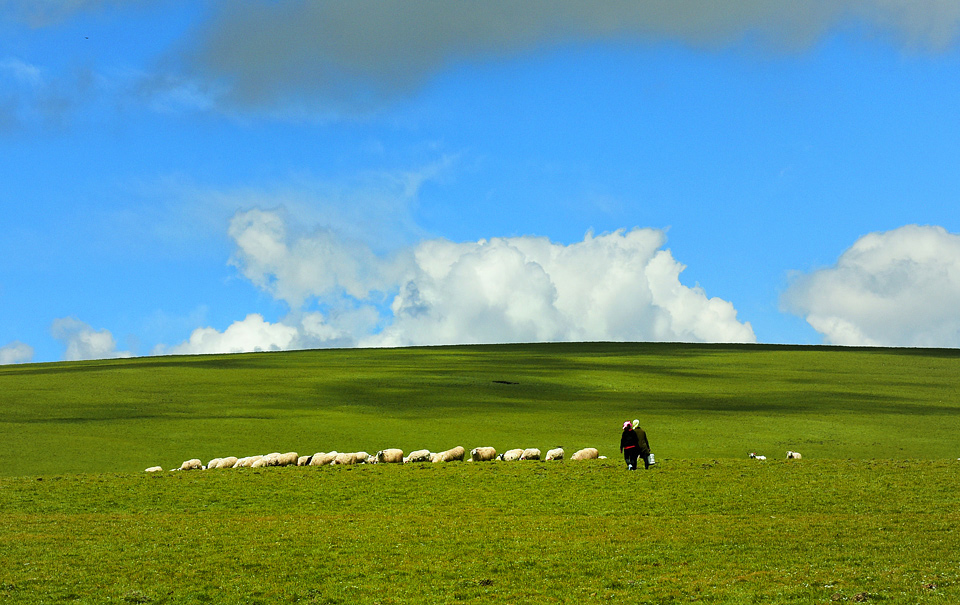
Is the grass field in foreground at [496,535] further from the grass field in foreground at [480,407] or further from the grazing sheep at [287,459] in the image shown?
the grass field in foreground at [480,407]

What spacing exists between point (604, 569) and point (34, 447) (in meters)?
35.0

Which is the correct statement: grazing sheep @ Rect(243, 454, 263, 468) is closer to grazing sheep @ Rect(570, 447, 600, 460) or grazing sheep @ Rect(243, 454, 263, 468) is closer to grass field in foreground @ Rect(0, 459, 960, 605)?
grass field in foreground @ Rect(0, 459, 960, 605)

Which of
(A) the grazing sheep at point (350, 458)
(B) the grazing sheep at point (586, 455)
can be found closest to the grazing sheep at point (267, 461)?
(A) the grazing sheep at point (350, 458)

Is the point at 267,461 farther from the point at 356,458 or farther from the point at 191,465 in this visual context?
the point at 356,458

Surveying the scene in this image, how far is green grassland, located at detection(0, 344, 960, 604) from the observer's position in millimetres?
17656

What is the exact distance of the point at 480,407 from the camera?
57.2m

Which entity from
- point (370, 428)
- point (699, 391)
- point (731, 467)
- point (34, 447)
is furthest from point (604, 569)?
point (699, 391)

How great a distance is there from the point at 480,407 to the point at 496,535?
35.3m

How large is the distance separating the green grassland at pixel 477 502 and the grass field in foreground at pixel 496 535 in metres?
0.09

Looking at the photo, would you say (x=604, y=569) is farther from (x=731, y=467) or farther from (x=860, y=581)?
(x=731, y=467)

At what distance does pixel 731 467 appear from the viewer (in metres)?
31.7

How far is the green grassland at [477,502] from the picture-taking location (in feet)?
57.9

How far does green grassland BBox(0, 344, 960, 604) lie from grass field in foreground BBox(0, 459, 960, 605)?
0.29 feet

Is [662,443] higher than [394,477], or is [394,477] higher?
[662,443]
